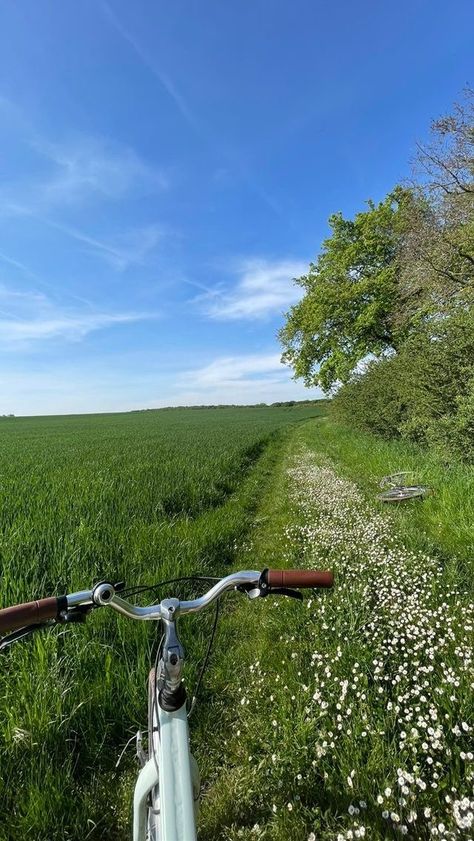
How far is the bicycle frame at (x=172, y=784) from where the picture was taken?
3.70ft

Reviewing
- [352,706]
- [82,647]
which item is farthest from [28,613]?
[352,706]

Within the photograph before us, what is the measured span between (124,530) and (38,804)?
3.76m

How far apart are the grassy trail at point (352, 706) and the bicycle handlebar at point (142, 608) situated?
145 cm

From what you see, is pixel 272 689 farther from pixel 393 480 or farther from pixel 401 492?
pixel 393 480

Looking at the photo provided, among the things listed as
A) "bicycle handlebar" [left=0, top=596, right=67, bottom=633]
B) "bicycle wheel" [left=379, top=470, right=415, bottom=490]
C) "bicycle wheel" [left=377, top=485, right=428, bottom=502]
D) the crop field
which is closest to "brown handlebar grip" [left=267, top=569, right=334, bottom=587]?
"bicycle handlebar" [left=0, top=596, right=67, bottom=633]

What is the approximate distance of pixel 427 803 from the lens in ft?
7.08

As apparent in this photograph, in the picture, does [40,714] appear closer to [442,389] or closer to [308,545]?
[308,545]

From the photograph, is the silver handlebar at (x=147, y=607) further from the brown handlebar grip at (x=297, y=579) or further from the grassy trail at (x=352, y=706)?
the grassy trail at (x=352, y=706)

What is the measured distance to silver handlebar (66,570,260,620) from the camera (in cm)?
141

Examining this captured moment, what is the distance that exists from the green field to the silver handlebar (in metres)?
1.54

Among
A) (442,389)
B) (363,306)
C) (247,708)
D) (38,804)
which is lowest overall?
(247,708)

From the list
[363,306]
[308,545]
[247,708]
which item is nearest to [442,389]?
[308,545]

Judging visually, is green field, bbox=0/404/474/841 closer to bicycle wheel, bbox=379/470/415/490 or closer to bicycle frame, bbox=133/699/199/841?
bicycle frame, bbox=133/699/199/841

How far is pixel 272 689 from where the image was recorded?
10.4ft
